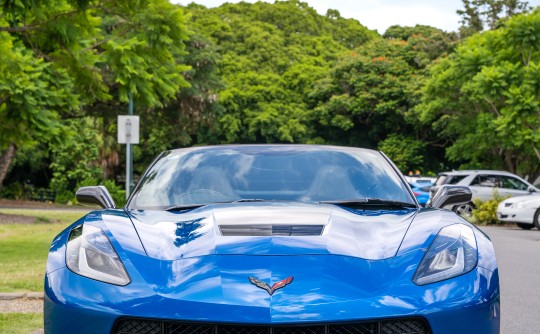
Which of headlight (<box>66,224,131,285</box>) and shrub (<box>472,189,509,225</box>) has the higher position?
headlight (<box>66,224,131,285</box>)

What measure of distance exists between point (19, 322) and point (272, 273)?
359cm

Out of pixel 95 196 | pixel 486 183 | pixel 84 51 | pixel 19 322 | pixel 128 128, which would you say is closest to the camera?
pixel 95 196

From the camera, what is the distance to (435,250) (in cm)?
389

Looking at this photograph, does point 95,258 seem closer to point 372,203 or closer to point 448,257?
point 448,257

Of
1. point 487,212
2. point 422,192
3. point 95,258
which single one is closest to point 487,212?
point 487,212

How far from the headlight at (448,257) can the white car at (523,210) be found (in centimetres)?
1849

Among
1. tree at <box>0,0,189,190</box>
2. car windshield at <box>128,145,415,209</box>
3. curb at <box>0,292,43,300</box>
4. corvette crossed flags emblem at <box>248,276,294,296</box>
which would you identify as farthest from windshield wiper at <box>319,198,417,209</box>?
tree at <box>0,0,189,190</box>

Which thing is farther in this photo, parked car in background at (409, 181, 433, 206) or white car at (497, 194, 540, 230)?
parked car in background at (409, 181, 433, 206)

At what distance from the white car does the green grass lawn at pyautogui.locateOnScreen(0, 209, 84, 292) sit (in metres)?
11.4

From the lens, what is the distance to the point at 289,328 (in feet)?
11.3

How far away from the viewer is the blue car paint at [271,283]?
137 inches

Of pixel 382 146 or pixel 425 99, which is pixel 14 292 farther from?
pixel 382 146

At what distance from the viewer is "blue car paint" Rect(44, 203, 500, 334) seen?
3471 millimetres

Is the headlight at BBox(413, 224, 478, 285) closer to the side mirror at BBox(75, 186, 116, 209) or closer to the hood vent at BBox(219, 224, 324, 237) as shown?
the hood vent at BBox(219, 224, 324, 237)
